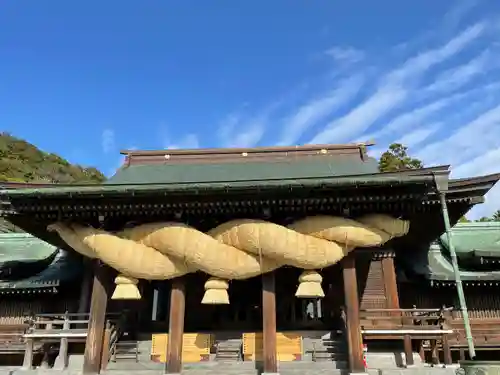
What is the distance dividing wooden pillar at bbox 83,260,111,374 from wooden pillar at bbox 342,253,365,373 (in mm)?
6022

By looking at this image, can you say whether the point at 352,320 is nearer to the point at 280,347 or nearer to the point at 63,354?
the point at 280,347

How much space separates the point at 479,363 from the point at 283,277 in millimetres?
6763

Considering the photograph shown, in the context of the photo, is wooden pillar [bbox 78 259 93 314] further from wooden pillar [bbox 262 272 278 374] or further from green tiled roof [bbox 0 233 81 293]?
wooden pillar [bbox 262 272 278 374]

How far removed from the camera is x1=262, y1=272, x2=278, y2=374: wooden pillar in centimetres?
1005

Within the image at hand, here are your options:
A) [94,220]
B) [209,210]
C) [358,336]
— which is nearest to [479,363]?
[358,336]

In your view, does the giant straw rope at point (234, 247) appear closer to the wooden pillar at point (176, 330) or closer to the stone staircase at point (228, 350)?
the wooden pillar at point (176, 330)

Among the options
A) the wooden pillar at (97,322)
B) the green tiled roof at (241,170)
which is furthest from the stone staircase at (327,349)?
the green tiled roof at (241,170)

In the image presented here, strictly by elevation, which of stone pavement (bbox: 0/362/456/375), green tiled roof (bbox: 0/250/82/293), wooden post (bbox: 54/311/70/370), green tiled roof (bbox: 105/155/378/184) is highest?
green tiled roof (bbox: 105/155/378/184)

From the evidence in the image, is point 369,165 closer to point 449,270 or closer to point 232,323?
point 449,270

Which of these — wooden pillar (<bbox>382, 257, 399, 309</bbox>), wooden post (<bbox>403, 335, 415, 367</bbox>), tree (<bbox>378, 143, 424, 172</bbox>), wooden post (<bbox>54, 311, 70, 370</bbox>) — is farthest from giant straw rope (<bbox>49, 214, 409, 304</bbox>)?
tree (<bbox>378, 143, 424, 172</bbox>)

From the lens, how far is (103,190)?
1030 centimetres

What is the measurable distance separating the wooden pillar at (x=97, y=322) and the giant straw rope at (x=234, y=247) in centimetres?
47

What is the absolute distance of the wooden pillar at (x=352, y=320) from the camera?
991 cm

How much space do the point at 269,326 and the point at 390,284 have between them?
4.08 m
